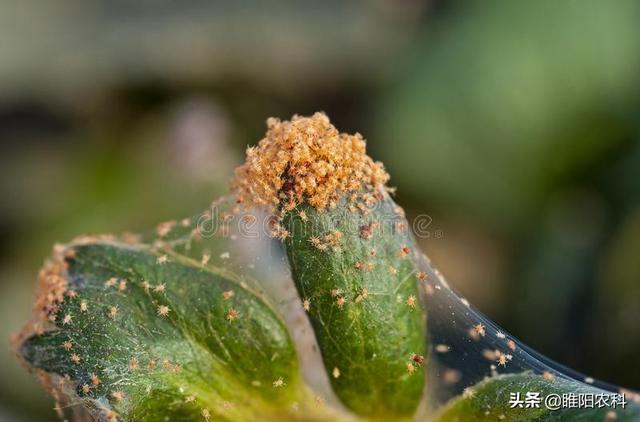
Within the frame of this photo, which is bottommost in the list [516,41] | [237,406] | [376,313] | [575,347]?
[237,406]

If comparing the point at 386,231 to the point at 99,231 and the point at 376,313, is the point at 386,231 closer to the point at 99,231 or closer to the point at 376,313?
the point at 376,313

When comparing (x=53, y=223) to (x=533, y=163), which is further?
(x=53, y=223)

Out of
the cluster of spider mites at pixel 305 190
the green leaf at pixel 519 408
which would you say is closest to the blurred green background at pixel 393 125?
the green leaf at pixel 519 408

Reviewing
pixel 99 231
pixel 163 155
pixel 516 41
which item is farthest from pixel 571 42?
pixel 99 231

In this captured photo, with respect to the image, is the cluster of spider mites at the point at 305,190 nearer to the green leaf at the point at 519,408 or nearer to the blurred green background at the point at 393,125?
the green leaf at the point at 519,408

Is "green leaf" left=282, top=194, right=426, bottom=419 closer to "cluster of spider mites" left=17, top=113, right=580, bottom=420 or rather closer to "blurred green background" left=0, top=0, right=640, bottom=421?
"cluster of spider mites" left=17, top=113, right=580, bottom=420

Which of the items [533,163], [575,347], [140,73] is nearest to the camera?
[575,347]

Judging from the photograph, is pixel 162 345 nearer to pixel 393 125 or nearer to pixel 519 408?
pixel 519 408

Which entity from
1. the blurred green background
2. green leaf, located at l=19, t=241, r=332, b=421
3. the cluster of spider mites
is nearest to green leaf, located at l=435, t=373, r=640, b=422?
the cluster of spider mites
